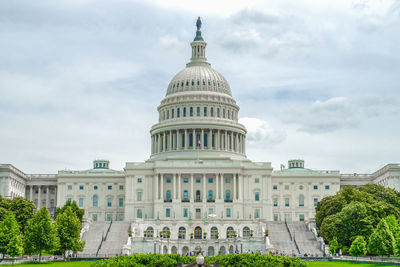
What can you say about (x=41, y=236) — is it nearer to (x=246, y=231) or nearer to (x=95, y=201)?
(x=246, y=231)

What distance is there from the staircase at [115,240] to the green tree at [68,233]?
17.8 ft

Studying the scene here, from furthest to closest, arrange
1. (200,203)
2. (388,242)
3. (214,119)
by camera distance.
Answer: (214,119) < (200,203) < (388,242)

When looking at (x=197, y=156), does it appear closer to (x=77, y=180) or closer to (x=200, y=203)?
(x=200, y=203)

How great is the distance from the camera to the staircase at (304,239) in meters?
121

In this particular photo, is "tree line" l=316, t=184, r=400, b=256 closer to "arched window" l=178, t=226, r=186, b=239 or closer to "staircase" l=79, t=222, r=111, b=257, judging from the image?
"arched window" l=178, t=226, r=186, b=239

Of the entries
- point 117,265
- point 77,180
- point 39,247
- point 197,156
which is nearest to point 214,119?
point 197,156

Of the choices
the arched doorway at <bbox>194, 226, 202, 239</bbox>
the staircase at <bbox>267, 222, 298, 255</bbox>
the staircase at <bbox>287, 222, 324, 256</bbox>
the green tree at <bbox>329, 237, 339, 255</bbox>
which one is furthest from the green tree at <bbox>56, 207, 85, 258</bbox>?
the green tree at <bbox>329, 237, 339, 255</bbox>

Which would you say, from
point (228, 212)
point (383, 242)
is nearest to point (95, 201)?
point (228, 212)

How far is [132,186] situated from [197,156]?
1693 cm

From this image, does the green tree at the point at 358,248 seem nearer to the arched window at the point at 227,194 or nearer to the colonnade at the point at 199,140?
the arched window at the point at 227,194

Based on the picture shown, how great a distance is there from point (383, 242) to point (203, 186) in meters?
66.8

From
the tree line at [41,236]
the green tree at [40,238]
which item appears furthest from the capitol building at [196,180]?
the green tree at [40,238]

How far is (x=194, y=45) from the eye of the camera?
182875 mm

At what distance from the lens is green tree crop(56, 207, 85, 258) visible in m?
109
